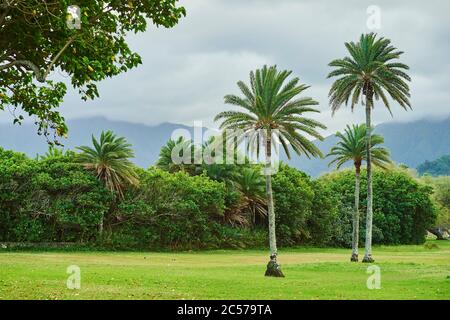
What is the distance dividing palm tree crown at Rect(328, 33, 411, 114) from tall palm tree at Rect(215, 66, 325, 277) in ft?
46.6

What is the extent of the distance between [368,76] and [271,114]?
1632 cm

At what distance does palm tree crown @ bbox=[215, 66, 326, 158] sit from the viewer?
3173cm

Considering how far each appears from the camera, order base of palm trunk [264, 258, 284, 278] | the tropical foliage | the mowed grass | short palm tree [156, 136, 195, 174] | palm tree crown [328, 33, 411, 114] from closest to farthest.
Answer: the tropical foliage, the mowed grass, base of palm trunk [264, 258, 284, 278], palm tree crown [328, 33, 411, 114], short palm tree [156, 136, 195, 174]

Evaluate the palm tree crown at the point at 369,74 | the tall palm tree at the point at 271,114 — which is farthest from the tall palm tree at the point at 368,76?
the tall palm tree at the point at 271,114

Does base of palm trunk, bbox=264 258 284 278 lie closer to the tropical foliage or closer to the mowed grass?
the mowed grass

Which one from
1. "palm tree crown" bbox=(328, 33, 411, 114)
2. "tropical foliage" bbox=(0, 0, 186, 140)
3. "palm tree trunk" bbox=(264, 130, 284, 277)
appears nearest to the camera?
"tropical foliage" bbox=(0, 0, 186, 140)

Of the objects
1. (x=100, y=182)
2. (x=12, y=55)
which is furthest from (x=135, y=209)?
(x=12, y=55)

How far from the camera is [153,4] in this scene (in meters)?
15.7

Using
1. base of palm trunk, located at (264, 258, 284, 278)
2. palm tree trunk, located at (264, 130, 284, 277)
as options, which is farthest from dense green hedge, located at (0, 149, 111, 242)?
base of palm trunk, located at (264, 258, 284, 278)

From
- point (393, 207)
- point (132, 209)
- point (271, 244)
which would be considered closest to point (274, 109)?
point (271, 244)

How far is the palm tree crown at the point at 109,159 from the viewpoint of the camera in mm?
52828

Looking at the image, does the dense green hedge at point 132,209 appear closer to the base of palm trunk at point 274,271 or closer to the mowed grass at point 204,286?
the mowed grass at point 204,286

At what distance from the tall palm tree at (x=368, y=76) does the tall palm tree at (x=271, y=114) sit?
14193 mm

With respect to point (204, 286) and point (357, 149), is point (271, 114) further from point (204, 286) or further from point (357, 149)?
point (357, 149)
